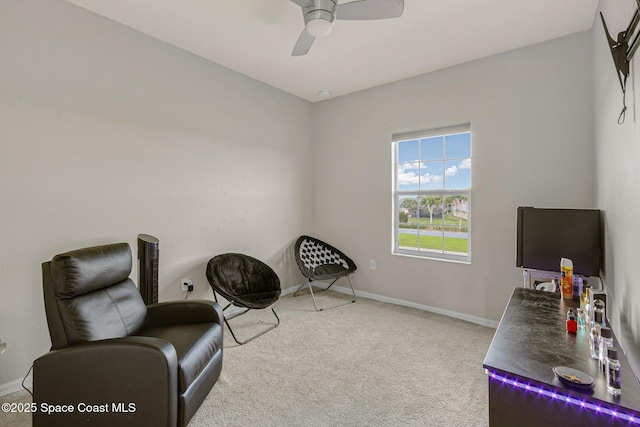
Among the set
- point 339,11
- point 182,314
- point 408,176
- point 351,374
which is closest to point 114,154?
point 182,314

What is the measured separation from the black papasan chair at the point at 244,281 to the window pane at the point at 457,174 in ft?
7.50

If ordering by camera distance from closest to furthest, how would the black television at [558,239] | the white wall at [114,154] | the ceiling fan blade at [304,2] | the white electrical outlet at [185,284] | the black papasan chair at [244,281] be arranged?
the ceiling fan blade at [304,2] → the white wall at [114,154] → the black television at [558,239] → the black papasan chair at [244,281] → the white electrical outlet at [185,284]

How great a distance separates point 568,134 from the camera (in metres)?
2.72

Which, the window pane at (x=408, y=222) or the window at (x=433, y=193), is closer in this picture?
the window at (x=433, y=193)

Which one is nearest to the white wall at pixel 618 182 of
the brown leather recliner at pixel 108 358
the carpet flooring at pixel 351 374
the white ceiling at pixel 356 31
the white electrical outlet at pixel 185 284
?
the white ceiling at pixel 356 31

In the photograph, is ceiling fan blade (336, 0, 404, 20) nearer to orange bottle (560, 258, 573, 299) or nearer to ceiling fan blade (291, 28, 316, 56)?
ceiling fan blade (291, 28, 316, 56)

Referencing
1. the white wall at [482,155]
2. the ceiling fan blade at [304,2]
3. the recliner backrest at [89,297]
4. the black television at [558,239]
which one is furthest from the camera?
the white wall at [482,155]

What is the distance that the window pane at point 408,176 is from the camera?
377 centimetres

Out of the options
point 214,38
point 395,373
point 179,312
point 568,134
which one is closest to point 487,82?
point 568,134

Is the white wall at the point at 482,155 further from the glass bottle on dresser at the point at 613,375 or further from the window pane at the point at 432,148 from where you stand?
the glass bottle on dresser at the point at 613,375

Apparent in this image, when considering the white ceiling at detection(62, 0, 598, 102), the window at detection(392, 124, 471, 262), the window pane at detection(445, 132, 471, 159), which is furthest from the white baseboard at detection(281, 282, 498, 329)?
the white ceiling at detection(62, 0, 598, 102)

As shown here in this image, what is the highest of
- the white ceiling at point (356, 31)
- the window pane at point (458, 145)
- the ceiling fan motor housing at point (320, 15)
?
the white ceiling at point (356, 31)

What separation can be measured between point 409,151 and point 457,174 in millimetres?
662

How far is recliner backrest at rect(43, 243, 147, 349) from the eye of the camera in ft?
5.44
